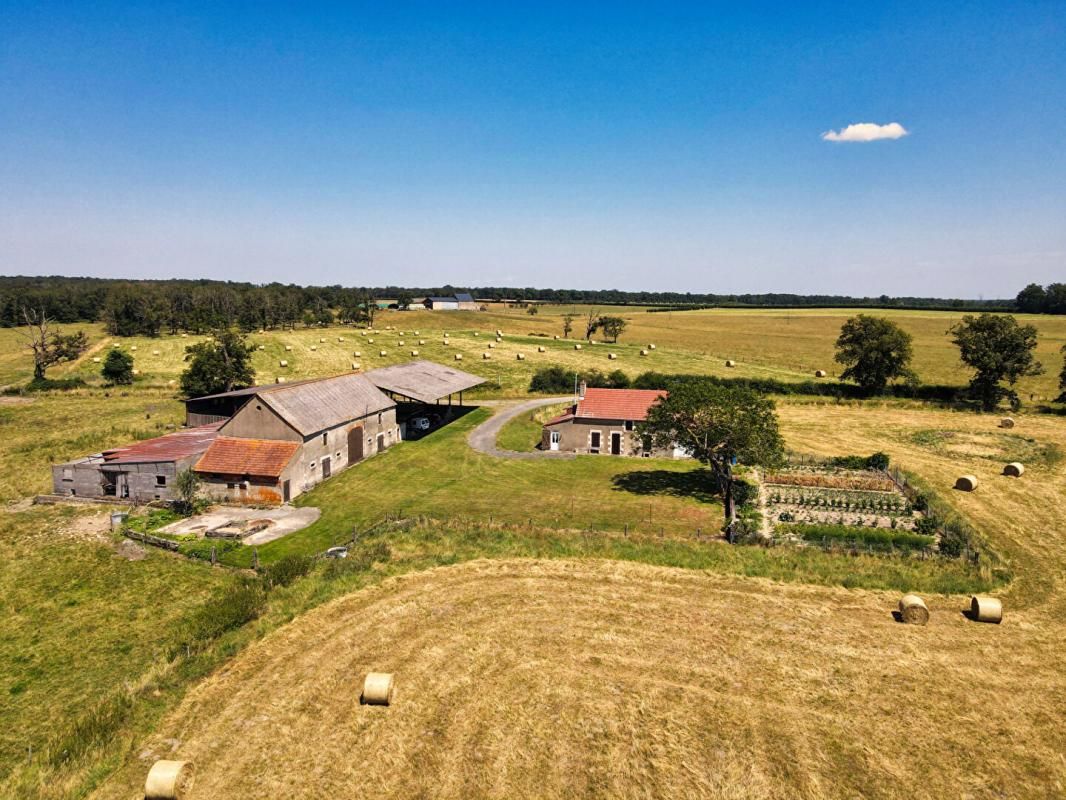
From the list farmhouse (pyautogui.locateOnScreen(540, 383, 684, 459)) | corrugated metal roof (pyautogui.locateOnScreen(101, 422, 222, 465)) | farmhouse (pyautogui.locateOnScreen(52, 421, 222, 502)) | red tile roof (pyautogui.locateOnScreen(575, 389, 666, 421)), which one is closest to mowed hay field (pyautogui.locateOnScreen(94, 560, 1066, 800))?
farmhouse (pyautogui.locateOnScreen(52, 421, 222, 502))

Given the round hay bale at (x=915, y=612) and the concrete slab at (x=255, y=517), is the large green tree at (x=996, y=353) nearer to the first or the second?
the round hay bale at (x=915, y=612)

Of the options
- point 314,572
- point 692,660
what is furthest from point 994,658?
point 314,572

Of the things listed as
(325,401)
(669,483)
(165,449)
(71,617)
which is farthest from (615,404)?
(71,617)

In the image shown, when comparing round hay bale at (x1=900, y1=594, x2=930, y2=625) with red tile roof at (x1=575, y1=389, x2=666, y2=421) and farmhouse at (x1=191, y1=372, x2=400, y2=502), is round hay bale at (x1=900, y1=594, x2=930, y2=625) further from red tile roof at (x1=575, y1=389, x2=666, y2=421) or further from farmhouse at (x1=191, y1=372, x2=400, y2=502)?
farmhouse at (x1=191, y1=372, x2=400, y2=502)

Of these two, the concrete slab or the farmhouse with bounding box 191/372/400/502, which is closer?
the concrete slab

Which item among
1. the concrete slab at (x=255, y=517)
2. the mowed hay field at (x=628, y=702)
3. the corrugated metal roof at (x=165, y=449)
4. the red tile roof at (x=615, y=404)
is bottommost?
the concrete slab at (x=255, y=517)

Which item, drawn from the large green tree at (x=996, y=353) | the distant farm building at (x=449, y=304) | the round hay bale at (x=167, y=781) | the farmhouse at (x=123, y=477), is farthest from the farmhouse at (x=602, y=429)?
the distant farm building at (x=449, y=304)
